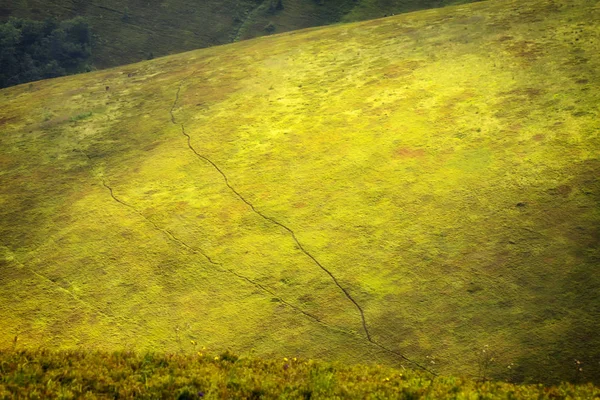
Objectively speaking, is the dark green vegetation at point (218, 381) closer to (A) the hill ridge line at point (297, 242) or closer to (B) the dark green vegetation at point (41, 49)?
(A) the hill ridge line at point (297, 242)

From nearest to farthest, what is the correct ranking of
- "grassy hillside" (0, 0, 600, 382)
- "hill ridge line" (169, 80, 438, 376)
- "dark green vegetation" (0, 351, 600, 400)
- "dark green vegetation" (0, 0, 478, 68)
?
"dark green vegetation" (0, 351, 600, 400) → "hill ridge line" (169, 80, 438, 376) → "grassy hillside" (0, 0, 600, 382) → "dark green vegetation" (0, 0, 478, 68)

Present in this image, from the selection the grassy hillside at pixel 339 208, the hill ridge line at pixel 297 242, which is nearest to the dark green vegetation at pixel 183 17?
the grassy hillside at pixel 339 208

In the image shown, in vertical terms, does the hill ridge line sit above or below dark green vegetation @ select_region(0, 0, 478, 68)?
above

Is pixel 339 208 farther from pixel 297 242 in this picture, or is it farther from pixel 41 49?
pixel 41 49

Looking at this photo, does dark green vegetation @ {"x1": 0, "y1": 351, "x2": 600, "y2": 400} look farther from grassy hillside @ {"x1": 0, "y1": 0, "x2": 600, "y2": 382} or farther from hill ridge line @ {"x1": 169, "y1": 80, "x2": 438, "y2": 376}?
grassy hillside @ {"x1": 0, "y1": 0, "x2": 600, "y2": 382}

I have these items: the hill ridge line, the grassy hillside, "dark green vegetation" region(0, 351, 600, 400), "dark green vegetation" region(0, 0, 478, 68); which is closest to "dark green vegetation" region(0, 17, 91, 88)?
"dark green vegetation" region(0, 0, 478, 68)
